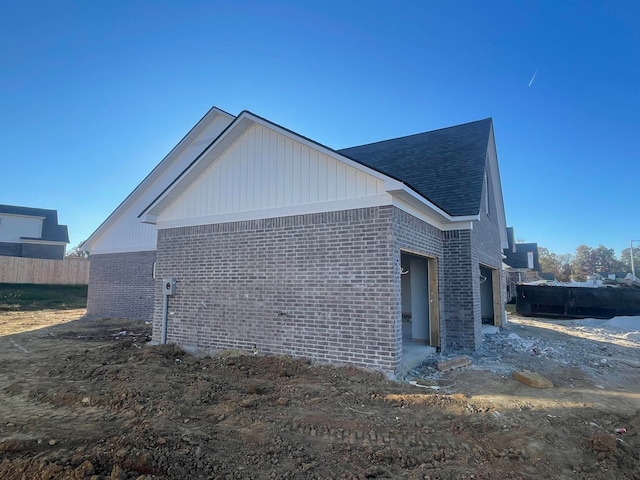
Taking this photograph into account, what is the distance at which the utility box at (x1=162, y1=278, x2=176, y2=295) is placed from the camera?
9.20 metres

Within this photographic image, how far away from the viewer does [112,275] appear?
1734cm

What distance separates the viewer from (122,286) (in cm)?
1694

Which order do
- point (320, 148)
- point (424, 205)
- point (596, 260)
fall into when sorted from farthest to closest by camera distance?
point (596, 260) < point (424, 205) < point (320, 148)

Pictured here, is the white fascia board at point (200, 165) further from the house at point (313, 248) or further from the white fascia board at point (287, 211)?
the white fascia board at point (287, 211)

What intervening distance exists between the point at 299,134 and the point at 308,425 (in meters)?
5.54

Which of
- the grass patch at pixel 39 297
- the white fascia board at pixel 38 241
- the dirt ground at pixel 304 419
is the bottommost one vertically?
the dirt ground at pixel 304 419

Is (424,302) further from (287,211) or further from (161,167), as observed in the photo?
(161,167)

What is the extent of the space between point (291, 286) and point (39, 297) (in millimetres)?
24206

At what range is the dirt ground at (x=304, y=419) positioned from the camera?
3.32 meters

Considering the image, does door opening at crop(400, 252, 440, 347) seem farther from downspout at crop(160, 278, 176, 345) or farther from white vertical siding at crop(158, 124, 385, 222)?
downspout at crop(160, 278, 176, 345)

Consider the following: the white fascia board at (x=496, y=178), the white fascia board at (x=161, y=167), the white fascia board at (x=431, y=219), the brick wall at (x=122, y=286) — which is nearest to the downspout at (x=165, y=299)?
the white fascia board at (x=431, y=219)

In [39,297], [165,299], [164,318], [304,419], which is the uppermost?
[165,299]

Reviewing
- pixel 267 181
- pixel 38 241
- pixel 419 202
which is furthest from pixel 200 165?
pixel 38 241

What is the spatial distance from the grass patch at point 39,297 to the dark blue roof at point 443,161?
2146 cm
